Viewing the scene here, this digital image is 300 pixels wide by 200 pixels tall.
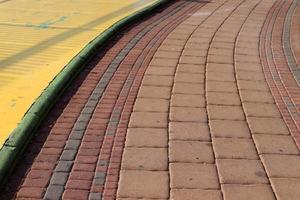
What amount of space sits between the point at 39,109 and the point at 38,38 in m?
3.48

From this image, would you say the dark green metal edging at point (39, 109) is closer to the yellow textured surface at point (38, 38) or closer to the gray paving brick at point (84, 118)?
the yellow textured surface at point (38, 38)

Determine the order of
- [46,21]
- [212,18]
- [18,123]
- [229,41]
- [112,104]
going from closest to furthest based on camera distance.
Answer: [18,123] < [112,104] < [229,41] < [46,21] < [212,18]

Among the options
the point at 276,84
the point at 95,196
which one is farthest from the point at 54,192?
the point at 276,84

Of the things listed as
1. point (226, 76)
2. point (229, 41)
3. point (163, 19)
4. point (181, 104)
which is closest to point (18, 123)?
point (181, 104)

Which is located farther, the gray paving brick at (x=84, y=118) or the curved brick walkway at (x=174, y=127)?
the gray paving brick at (x=84, y=118)

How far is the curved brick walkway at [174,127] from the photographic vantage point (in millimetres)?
3783

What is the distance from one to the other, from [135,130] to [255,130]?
1266 millimetres

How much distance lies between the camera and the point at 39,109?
4.92 m

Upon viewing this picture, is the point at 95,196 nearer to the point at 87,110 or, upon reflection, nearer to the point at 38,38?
the point at 87,110

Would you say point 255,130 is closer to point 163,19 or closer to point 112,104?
point 112,104

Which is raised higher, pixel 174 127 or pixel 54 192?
pixel 54 192

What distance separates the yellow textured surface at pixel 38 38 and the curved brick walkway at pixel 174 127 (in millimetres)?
491

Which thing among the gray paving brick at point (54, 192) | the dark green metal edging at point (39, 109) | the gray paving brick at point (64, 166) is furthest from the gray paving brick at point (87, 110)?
the gray paving brick at point (54, 192)

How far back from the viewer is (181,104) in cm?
540
